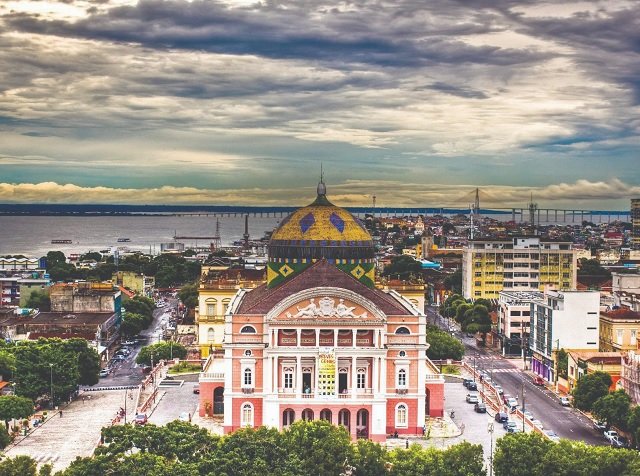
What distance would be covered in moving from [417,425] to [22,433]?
2806cm

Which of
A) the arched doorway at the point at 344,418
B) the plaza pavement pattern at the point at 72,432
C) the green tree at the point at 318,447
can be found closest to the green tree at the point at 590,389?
the arched doorway at the point at 344,418

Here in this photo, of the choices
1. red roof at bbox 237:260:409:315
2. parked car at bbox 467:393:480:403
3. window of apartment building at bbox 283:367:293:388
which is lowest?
parked car at bbox 467:393:480:403

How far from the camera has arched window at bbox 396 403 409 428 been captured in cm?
6531

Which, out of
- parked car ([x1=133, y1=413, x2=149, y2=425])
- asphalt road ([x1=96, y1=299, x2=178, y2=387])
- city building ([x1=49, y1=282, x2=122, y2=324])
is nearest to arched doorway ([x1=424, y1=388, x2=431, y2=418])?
parked car ([x1=133, y1=413, x2=149, y2=425])

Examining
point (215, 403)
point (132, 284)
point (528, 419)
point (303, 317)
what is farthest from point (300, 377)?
point (132, 284)

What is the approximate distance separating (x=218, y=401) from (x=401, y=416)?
1441 centimetres

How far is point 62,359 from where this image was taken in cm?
7375

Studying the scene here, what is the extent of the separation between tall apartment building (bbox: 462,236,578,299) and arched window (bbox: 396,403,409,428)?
71963 mm

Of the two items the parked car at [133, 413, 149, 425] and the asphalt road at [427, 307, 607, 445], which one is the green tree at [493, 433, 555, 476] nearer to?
the asphalt road at [427, 307, 607, 445]

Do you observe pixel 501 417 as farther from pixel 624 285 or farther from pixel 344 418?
pixel 624 285

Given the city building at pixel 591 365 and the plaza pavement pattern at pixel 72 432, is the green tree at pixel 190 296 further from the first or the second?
the city building at pixel 591 365

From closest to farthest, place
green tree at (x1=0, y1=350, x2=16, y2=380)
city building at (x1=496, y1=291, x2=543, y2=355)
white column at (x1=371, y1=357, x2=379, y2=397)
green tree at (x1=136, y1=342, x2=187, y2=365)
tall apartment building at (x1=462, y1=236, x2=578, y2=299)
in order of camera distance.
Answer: white column at (x1=371, y1=357, x2=379, y2=397) → green tree at (x1=0, y1=350, x2=16, y2=380) → green tree at (x1=136, y1=342, x2=187, y2=365) → city building at (x1=496, y1=291, x2=543, y2=355) → tall apartment building at (x1=462, y1=236, x2=578, y2=299)

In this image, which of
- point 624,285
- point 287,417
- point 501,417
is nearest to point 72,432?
point 287,417

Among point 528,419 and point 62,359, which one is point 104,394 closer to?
point 62,359
